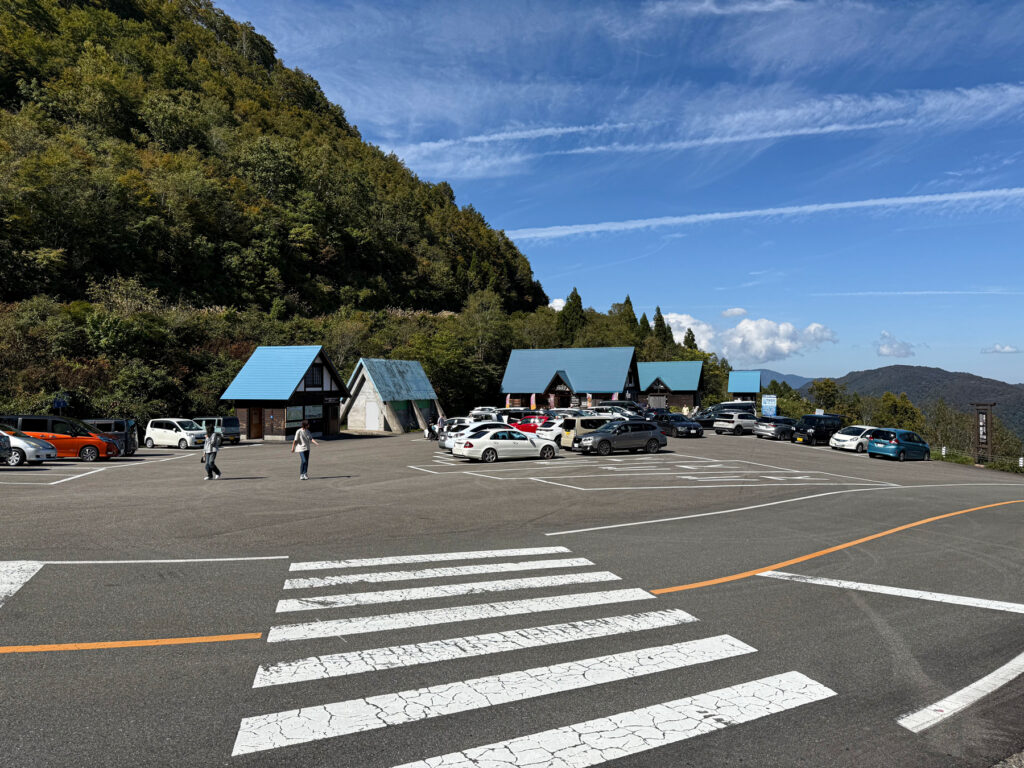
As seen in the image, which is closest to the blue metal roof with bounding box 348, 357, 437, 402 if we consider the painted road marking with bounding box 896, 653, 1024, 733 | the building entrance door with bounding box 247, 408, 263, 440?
the building entrance door with bounding box 247, 408, 263, 440

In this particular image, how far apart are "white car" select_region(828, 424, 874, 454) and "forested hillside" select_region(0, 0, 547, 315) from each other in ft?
197

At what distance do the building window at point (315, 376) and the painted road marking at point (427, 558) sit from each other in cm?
3734

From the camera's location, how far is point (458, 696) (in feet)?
16.2

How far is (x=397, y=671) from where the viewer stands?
214 inches

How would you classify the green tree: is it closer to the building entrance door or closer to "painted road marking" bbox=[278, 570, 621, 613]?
the building entrance door

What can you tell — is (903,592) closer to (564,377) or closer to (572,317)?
(564,377)

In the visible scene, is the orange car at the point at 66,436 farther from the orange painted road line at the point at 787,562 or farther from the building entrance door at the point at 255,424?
the orange painted road line at the point at 787,562

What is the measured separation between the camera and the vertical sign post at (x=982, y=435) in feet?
111

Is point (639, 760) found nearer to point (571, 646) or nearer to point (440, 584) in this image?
point (571, 646)

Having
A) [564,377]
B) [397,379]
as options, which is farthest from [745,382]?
[397,379]

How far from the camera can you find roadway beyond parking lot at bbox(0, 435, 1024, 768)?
436 cm

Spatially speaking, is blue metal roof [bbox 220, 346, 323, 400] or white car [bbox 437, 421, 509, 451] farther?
blue metal roof [bbox 220, 346, 323, 400]

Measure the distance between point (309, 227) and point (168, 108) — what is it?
89.5 feet

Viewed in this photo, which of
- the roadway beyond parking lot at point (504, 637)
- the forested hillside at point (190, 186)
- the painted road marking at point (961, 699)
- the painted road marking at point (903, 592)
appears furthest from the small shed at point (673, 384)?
the painted road marking at point (961, 699)
